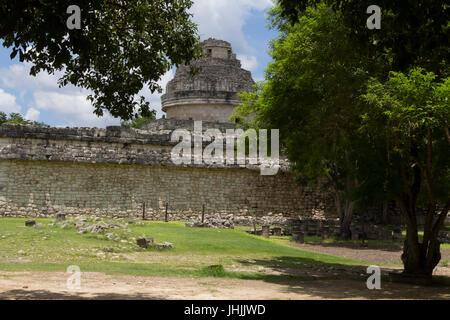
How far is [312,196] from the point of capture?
24469 mm

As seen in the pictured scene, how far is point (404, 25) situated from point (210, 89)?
72.0 feet

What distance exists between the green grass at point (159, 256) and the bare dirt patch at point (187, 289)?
68 cm

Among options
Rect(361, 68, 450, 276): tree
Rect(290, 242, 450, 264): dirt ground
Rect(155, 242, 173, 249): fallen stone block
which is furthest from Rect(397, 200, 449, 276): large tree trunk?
Rect(155, 242, 173, 249): fallen stone block

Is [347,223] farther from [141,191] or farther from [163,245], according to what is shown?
[163,245]

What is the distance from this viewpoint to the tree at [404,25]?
24.7 feet

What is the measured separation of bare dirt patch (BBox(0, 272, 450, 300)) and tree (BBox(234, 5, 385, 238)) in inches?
134

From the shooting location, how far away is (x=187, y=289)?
7941mm

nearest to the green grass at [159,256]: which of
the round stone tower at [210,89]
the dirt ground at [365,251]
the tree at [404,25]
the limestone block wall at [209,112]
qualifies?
the dirt ground at [365,251]

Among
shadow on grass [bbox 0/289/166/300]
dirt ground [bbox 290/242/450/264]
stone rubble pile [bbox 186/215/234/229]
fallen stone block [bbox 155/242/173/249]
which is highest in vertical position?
stone rubble pile [bbox 186/215/234/229]

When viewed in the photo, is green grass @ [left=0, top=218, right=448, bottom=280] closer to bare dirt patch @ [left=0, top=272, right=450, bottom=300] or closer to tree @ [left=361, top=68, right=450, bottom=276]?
bare dirt patch @ [left=0, top=272, right=450, bottom=300]

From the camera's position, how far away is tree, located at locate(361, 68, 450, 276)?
8227mm

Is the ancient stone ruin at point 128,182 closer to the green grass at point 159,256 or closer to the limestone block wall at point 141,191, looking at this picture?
the limestone block wall at point 141,191

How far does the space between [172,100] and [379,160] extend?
2098cm
